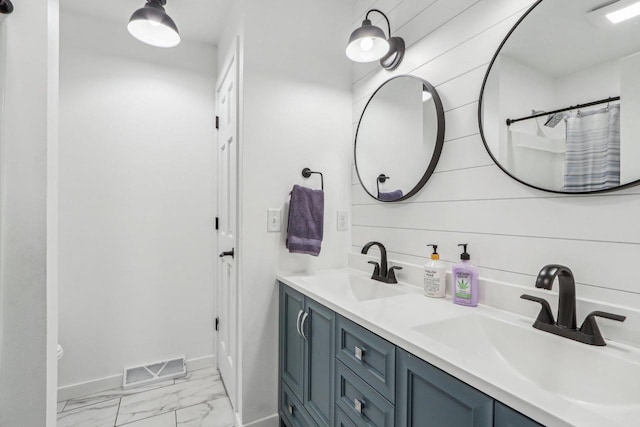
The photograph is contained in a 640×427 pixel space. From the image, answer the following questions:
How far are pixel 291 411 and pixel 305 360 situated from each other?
15.2 inches

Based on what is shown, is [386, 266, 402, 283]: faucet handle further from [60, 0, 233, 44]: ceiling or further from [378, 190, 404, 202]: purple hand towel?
[60, 0, 233, 44]: ceiling

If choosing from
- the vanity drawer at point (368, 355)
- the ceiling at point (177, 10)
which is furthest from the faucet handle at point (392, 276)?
the ceiling at point (177, 10)

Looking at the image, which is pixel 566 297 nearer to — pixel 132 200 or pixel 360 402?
pixel 360 402

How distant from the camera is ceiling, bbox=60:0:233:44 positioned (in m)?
1.94

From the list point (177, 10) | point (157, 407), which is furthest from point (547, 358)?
point (177, 10)

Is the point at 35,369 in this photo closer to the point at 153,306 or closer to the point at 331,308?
the point at 331,308

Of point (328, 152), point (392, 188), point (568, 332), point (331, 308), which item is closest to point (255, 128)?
point (328, 152)

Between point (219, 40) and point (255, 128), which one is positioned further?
point (219, 40)

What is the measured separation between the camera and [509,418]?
0.62m

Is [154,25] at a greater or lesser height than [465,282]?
greater

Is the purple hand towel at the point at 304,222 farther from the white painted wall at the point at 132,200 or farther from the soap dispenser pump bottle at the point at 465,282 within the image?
the white painted wall at the point at 132,200

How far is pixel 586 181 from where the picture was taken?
915mm

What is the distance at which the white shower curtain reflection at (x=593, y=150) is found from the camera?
34.0 inches

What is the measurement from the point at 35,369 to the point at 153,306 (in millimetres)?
1307
